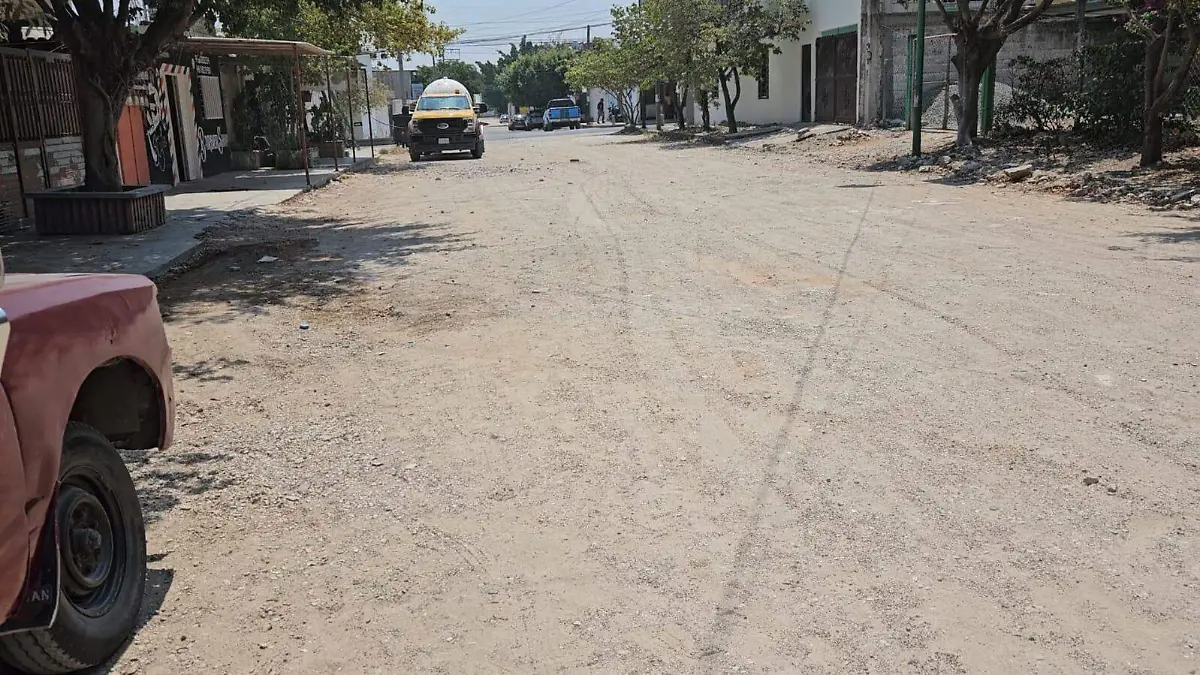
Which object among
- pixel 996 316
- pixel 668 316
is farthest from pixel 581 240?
pixel 996 316

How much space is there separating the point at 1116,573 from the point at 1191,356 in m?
2.99

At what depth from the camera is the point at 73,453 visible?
2996 millimetres

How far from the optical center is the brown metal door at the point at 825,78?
31.3 metres

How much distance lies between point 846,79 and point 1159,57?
14941 mm

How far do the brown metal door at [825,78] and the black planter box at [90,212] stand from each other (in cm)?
2322

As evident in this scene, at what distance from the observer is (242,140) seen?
2642cm

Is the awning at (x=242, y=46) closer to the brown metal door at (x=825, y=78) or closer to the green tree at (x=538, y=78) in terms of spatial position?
the brown metal door at (x=825, y=78)

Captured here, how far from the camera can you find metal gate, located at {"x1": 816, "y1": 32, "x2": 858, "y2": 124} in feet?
96.3

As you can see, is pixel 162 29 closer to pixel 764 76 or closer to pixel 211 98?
pixel 211 98

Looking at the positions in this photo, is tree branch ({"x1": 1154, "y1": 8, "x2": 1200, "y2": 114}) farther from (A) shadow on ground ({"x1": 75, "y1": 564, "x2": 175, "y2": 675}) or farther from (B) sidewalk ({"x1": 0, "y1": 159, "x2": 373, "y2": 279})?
(A) shadow on ground ({"x1": 75, "y1": 564, "x2": 175, "y2": 675})

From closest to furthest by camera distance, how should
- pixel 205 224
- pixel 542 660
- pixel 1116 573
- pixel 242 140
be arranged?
pixel 542 660, pixel 1116 573, pixel 205 224, pixel 242 140

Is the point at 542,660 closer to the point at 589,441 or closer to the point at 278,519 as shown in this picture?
the point at 278,519

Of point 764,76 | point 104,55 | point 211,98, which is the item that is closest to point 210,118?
point 211,98

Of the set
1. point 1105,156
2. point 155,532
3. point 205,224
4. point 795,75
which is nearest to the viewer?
point 155,532
